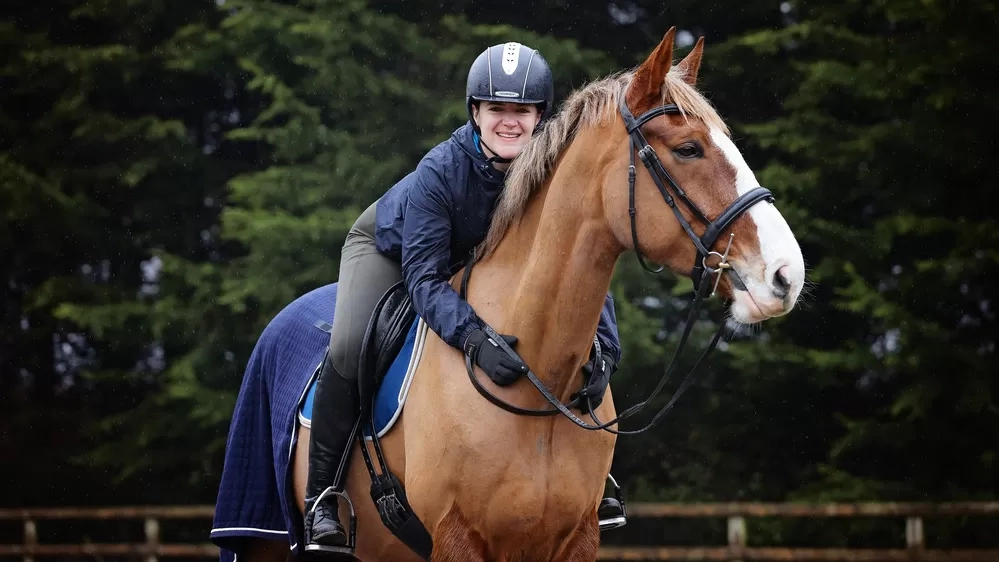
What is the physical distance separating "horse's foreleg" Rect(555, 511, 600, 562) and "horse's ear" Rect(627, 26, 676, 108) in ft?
5.04

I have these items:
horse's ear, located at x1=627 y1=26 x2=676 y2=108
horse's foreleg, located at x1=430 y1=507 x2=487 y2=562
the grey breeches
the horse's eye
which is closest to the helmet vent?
horse's ear, located at x1=627 y1=26 x2=676 y2=108

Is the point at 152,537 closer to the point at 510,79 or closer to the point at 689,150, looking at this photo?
the point at 510,79

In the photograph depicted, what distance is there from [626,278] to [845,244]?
2.19 m

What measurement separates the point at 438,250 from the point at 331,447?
979 millimetres

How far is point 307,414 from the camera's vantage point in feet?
15.6

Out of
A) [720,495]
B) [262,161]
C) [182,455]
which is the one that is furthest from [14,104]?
[720,495]

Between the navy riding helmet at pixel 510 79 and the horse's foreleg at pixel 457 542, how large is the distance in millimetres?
1494

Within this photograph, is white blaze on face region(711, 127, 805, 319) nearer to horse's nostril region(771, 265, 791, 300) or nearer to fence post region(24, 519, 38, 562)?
horse's nostril region(771, 265, 791, 300)

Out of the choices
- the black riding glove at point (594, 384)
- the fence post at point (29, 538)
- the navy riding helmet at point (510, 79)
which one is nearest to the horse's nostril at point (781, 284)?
the black riding glove at point (594, 384)

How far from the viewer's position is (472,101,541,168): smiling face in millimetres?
4168

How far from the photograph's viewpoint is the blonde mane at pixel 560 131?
3.72m

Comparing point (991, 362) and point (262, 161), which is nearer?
point (991, 362)

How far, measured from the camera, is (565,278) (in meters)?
3.85

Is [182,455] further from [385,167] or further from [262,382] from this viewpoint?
[262,382]
